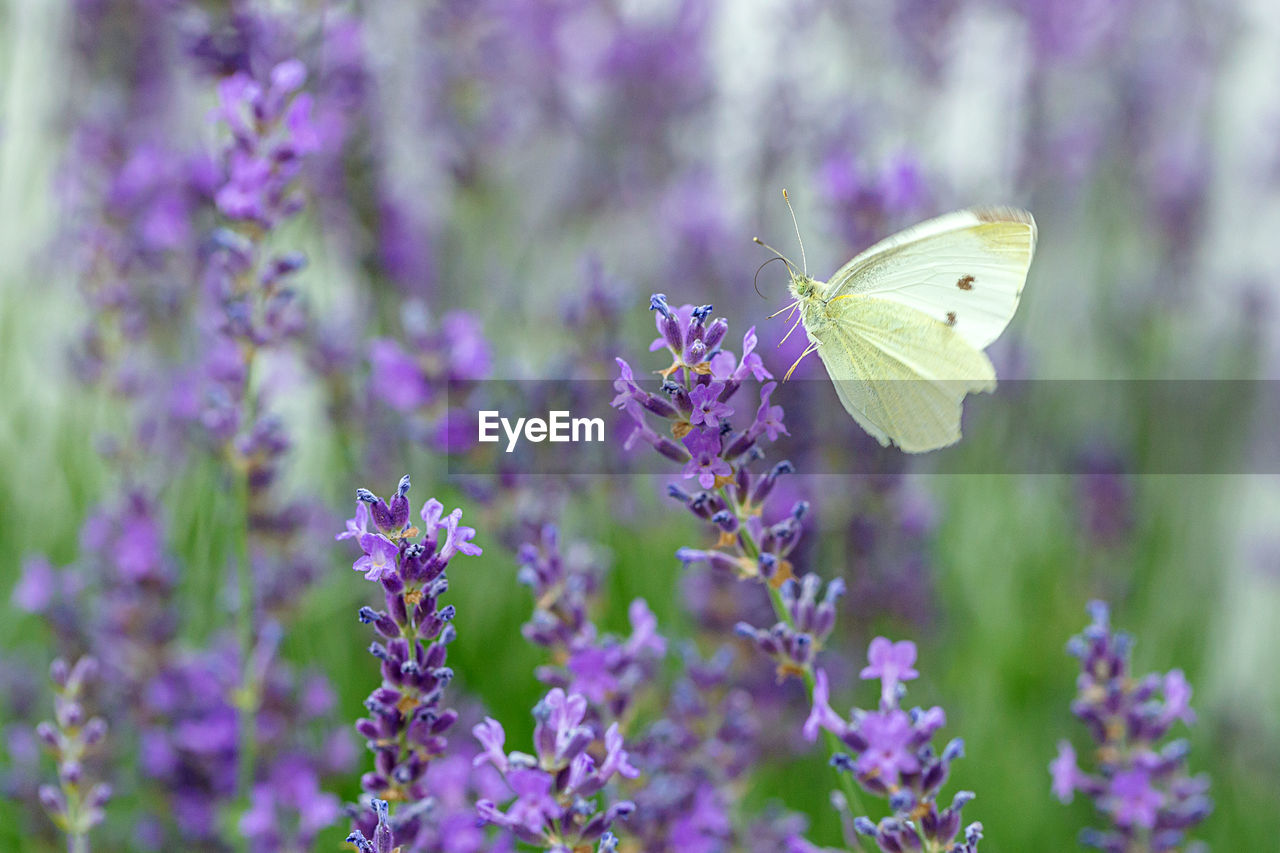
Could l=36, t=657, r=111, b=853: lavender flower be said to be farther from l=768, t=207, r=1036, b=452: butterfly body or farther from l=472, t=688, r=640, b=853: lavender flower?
l=768, t=207, r=1036, b=452: butterfly body

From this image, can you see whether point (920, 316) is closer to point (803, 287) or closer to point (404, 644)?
point (803, 287)

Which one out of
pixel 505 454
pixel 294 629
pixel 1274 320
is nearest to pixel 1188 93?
pixel 1274 320

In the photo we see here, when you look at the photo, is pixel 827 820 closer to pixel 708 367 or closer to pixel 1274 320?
pixel 708 367

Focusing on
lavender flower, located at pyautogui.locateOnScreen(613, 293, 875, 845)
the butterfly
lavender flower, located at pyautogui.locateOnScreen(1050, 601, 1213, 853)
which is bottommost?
lavender flower, located at pyautogui.locateOnScreen(1050, 601, 1213, 853)

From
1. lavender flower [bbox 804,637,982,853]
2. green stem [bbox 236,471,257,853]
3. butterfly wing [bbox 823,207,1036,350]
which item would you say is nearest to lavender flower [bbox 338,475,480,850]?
lavender flower [bbox 804,637,982,853]

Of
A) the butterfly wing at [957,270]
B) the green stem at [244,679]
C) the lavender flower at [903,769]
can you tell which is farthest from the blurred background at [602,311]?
the lavender flower at [903,769]

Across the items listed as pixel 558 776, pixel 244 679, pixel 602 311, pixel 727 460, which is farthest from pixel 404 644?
pixel 602 311
